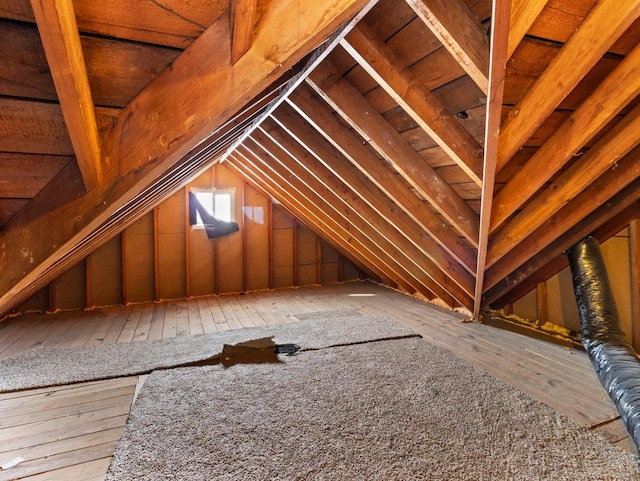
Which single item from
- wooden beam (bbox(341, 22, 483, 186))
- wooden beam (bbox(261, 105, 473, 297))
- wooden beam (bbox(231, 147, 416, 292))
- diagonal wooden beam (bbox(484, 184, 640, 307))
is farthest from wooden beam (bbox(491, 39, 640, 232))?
wooden beam (bbox(231, 147, 416, 292))

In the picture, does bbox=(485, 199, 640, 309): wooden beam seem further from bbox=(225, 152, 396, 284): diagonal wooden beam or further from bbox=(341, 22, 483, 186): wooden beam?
bbox=(341, 22, 483, 186): wooden beam

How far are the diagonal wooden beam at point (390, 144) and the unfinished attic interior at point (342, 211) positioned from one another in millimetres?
14

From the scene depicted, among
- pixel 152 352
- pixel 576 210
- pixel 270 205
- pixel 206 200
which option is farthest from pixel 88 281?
pixel 576 210

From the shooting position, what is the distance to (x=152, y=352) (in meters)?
2.79

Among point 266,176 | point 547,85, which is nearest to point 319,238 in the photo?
point 266,176

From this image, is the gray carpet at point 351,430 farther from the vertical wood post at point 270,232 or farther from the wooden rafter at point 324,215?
the vertical wood post at point 270,232

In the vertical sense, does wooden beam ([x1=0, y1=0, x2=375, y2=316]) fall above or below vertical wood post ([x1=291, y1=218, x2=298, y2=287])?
above

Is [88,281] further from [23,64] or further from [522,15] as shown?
[522,15]

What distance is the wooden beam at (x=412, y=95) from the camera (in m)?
1.64

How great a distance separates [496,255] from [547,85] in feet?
4.56

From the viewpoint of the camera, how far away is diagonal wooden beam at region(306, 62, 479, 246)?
2.05m

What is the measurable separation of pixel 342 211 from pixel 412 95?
6.29 ft

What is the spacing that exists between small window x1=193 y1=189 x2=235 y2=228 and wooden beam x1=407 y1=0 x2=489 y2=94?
4.20 m

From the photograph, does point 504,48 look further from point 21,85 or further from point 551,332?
point 551,332
